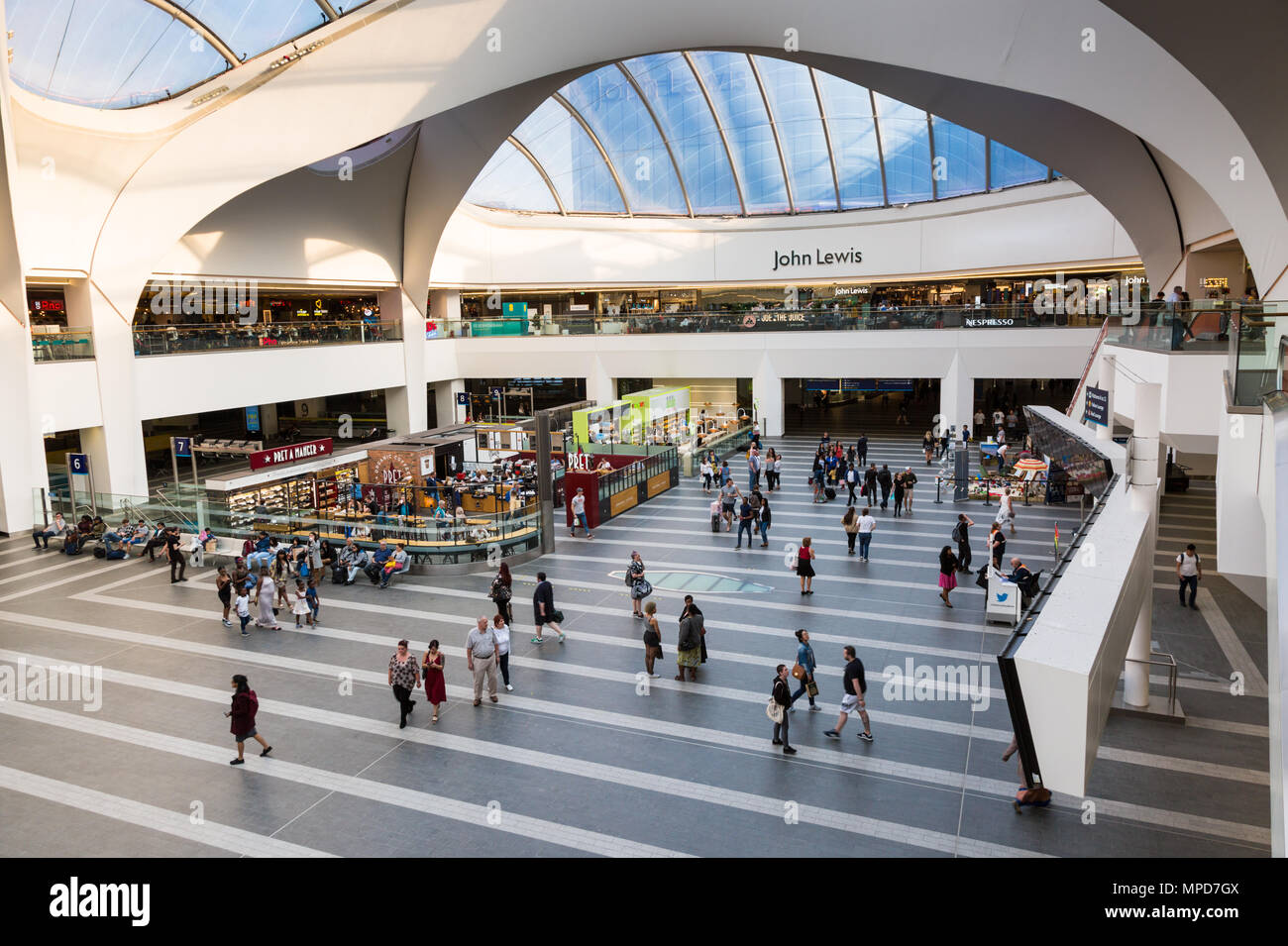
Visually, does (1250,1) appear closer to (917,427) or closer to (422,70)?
(422,70)

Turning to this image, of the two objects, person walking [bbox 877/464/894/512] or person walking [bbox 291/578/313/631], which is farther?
person walking [bbox 877/464/894/512]

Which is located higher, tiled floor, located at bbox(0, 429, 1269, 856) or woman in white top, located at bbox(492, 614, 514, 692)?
woman in white top, located at bbox(492, 614, 514, 692)

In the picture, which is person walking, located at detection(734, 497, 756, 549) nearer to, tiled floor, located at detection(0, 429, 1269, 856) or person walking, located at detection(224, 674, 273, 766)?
tiled floor, located at detection(0, 429, 1269, 856)

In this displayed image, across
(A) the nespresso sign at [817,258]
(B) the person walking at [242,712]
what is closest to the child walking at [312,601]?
(B) the person walking at [242,712]

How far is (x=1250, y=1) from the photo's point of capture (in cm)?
1093

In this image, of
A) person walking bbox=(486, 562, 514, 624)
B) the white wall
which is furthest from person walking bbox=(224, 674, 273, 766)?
the white wall

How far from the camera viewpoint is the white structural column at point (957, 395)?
32062mm

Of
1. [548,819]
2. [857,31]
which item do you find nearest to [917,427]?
[857,31]

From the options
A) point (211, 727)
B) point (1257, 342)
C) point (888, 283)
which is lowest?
point (211, 727)

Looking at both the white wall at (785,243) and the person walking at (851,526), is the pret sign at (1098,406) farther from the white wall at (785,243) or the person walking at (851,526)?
the white wall at (785,243)

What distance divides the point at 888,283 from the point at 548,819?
35502 mm

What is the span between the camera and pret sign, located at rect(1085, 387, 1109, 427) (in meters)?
15.9

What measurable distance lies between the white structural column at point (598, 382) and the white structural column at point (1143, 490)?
94.1 ft
